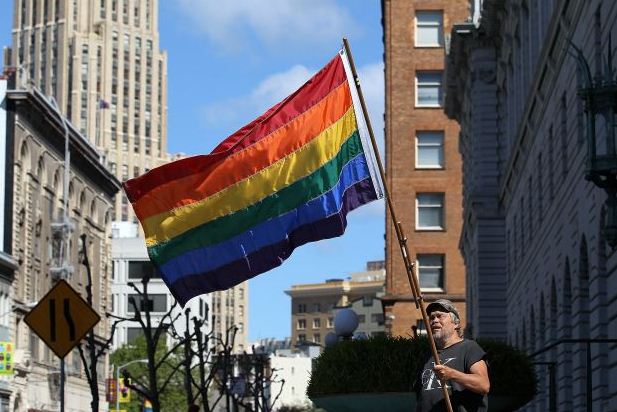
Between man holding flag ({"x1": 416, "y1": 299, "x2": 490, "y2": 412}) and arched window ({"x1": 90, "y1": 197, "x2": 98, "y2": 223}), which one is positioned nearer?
man holding flag ({"x1": 416, "y1": 299, "x2": 490, "y2": 412})

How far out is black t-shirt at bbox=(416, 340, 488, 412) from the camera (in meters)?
12.3

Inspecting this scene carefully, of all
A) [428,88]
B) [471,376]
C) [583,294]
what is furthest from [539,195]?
[428,88]

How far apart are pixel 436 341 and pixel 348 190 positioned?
12.2 ft

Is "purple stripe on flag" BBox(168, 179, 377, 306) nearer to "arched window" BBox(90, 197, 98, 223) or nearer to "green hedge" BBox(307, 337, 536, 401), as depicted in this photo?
"green hedge" BBox(307, 337, 536, 401)

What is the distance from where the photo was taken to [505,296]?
200 feet

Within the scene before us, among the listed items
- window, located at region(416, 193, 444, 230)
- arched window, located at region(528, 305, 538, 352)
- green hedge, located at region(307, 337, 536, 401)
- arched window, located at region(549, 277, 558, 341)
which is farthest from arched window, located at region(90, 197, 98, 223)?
green hedge, located at region(307, 337, 536, 401)

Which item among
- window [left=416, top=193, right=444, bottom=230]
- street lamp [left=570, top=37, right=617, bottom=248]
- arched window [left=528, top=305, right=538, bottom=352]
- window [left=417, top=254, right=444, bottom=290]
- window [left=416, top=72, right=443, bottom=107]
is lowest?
arched window [left=528, top=305, right=538, bottom=352]

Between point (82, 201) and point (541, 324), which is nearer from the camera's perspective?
point (541, 324)

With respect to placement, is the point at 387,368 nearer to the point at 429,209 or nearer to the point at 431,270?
the point at 431,270

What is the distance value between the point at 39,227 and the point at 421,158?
2381cm

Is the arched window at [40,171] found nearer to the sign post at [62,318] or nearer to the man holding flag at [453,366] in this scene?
the sign post at [62,318]

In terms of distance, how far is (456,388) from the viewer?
41.0ft

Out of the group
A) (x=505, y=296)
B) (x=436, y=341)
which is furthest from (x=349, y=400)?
(x=505, y=296)

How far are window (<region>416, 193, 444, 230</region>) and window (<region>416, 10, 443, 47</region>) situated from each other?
8.44 meters
